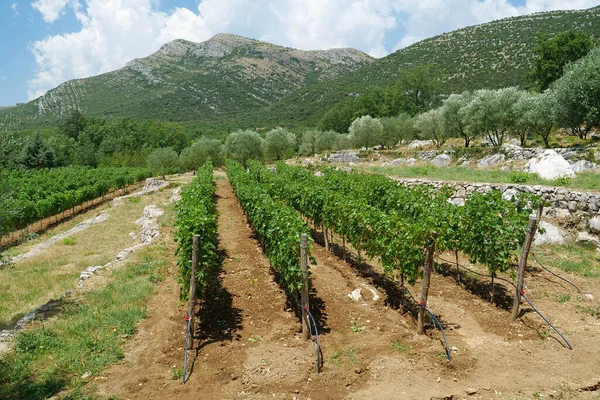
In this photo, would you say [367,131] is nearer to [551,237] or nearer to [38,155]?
[551,237]

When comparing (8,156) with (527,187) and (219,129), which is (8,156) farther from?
(219,129)

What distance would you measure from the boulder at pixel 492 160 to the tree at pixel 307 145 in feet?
133

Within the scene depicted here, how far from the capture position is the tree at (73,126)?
3713 inches

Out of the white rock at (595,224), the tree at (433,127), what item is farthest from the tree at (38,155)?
the white rock at (595,224)

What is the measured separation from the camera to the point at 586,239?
499 inches

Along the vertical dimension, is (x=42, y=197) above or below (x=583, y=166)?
below

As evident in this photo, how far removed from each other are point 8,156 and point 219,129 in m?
98.6

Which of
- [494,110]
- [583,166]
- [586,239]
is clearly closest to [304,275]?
[586,239]

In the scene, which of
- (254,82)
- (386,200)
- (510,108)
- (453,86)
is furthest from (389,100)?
(254,82)

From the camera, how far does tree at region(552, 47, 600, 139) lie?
19859 millimetres

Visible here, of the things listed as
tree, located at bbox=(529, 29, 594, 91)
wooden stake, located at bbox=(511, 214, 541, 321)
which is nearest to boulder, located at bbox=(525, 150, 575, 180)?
wooden stake, located at bbox=(511, 214, 541, 321)

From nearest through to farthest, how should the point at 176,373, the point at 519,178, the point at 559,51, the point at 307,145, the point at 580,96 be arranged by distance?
1. the point at 176,373
2. the point at 519,178
3. the point at 580,96
4. the point at 559,51
5. the point at 307,145

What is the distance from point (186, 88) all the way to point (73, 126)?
156 feet

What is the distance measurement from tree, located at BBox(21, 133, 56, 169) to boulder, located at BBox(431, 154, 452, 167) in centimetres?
7275
